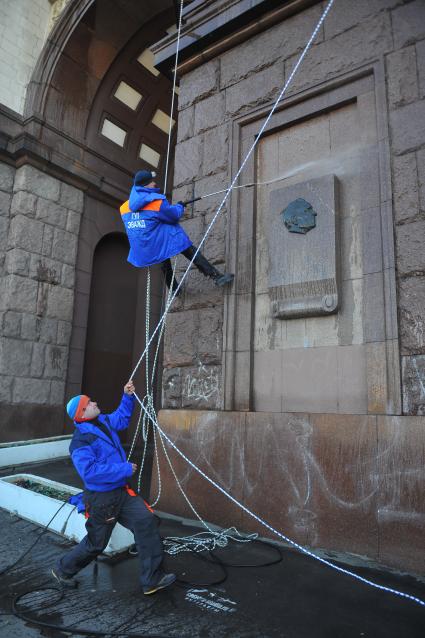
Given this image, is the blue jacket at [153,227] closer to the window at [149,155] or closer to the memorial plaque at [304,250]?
the memorial plaque at [304,250]

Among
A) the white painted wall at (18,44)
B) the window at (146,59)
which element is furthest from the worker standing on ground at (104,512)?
the window at (146,59)

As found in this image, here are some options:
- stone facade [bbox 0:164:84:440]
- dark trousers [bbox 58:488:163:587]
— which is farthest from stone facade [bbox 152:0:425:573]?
stone facade [bbox 0:164:84:440]

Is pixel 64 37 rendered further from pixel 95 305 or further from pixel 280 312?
pixel 280 312

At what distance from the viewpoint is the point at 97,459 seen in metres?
4.13

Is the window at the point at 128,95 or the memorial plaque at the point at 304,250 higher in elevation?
the window at the point at 128,95

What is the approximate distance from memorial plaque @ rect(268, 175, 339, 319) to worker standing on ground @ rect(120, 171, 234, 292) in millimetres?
695

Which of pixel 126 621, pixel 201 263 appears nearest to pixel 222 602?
pixel 126 621

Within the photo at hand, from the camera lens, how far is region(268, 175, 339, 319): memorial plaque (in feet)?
17.8

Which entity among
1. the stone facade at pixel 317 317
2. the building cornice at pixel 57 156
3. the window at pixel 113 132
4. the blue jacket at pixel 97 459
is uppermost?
the window at pixel 113 132

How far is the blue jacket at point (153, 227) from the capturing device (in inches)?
231

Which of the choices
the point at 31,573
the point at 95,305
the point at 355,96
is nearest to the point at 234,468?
the point at 31,573

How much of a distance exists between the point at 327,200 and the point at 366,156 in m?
0.60

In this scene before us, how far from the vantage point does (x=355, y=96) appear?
5605 mm

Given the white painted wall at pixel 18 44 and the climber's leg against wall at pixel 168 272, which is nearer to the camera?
the climber's leg against wall at pixel 168 272
